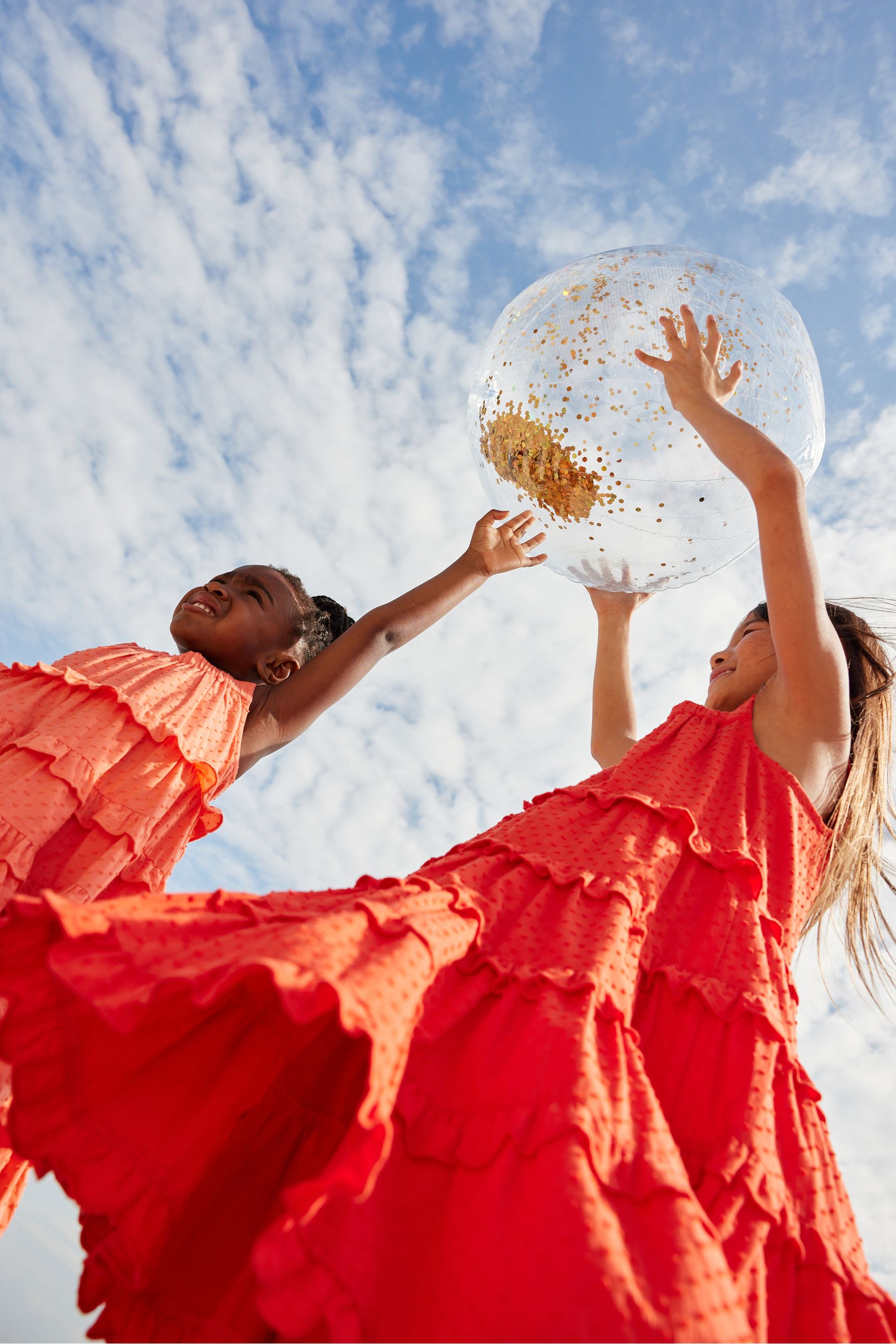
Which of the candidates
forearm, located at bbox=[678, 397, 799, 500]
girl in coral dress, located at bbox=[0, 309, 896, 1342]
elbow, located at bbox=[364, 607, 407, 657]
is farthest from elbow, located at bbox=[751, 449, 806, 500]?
elbow, located at bbox=[364, 607, 407, 657]

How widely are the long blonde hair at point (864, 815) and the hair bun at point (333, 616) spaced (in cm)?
188

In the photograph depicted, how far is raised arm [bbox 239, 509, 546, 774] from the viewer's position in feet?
9.33

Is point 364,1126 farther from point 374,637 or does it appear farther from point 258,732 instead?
point 374,637

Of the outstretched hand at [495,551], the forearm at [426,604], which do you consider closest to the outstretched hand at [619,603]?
the outstretched hand at [495,551]

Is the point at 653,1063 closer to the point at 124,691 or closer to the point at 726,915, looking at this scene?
the point at 726,915

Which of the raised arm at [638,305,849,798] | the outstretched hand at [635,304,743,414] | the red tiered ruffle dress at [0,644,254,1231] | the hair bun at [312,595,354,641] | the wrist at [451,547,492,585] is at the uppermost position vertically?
the hair bun at [312,595,354,641]

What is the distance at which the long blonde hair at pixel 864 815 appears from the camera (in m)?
2.33

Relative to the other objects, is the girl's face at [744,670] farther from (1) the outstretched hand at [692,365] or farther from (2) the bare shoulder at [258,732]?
(2) the bare shoulder at [258,732]

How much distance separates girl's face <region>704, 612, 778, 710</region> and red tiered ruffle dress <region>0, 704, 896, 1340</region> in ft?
3.79

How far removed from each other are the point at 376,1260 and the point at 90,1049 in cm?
42

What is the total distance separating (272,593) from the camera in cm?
329

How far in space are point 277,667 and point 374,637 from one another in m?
0.47

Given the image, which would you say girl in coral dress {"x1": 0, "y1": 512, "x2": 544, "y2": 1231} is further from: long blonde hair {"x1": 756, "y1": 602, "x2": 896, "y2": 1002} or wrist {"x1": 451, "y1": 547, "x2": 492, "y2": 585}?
long blonde hair {"x1": 756, "y1": 602, "x2": 896, "y2": 1002}

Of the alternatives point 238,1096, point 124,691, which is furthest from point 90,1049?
point 124,691
